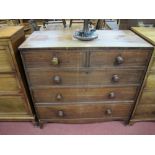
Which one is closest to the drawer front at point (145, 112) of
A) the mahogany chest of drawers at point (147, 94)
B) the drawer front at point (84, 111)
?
the mahogany chest of drawers at point (147, 94)

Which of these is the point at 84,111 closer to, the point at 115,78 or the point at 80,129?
the point at 80,129

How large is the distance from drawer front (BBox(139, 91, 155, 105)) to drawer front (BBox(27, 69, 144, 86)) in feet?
0.60

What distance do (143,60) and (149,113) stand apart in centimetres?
69

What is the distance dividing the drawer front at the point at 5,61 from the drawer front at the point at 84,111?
0.46 metres

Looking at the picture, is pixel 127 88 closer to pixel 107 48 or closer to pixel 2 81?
pixel 107 48

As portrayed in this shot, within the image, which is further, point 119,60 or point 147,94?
point 147,94

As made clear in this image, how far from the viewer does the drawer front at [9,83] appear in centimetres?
116

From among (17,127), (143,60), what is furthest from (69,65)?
(17,127)

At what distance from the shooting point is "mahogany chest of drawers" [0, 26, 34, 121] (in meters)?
1.01

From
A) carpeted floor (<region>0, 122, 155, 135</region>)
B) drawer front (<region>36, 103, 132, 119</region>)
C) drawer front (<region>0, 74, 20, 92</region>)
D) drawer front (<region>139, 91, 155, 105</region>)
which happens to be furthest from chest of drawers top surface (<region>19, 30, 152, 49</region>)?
carpeted floor (<region>0, 122, 155, 135</region>)

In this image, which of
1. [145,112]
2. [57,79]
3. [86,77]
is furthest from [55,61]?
[145,112]

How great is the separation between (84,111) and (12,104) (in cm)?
70

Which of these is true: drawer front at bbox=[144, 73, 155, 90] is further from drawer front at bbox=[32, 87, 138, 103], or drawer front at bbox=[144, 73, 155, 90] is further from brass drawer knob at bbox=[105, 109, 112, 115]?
brass drawer knob at bbox=[105, 109, 112, 115]

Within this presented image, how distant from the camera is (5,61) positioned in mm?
1067
